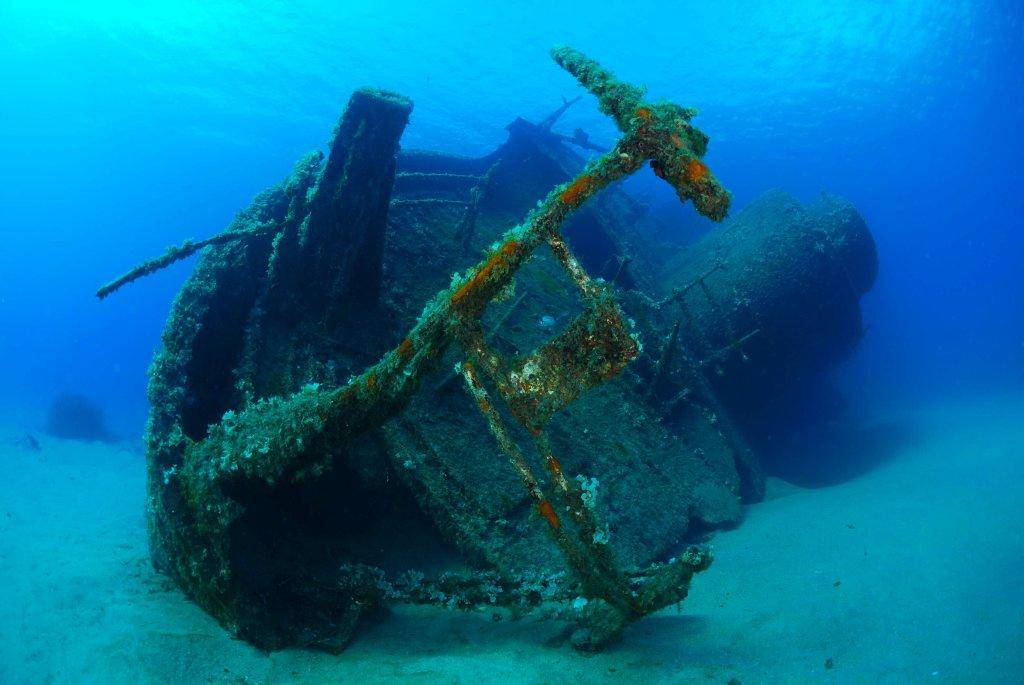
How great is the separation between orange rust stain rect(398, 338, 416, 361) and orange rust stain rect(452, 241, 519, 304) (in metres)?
0.36

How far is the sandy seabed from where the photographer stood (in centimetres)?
302

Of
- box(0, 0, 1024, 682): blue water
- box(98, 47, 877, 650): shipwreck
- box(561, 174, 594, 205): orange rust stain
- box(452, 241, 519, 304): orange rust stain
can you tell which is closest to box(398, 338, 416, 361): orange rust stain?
box(98, 47, 877, 650): shipwreck

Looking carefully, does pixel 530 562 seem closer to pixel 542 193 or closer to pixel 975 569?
pixel 975 569

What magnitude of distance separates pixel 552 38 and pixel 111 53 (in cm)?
4050

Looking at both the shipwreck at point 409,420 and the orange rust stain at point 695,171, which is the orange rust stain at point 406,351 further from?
the orange rust stain at point 695,171

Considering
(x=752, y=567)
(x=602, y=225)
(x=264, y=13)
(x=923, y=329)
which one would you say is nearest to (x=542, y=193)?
(x=602, y=225)

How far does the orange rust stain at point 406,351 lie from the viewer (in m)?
2.64

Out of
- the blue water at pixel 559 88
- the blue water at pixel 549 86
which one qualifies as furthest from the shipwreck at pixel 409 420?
the blue water at pixel 549 86

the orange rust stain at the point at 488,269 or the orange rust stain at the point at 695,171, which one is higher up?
the orange rust stain at the point at 695,171

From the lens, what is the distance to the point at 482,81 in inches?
1761

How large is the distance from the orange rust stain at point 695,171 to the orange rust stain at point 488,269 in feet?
2.74

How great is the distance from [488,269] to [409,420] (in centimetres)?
218

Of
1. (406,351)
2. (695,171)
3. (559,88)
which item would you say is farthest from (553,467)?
(559,88)

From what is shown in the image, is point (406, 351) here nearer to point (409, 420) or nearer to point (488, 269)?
point (488, 269)
